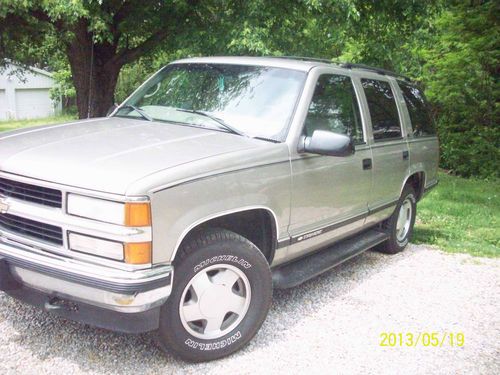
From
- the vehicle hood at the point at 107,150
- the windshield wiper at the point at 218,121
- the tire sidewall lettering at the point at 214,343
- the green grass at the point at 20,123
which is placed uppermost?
the windshield wiper at the point at 218,121

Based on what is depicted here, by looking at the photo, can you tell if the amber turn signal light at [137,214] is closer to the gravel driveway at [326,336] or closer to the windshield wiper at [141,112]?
the gravel driveway at [326,336]

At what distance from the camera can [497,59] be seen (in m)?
13.2

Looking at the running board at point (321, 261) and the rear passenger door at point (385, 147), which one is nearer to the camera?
the running board at point (321, 261)

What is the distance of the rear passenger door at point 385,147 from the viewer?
5.07 meters

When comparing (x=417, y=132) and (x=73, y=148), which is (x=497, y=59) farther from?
(x=73, y=148)

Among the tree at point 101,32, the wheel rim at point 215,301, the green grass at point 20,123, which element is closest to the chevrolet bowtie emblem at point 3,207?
the wheel rim at point 215,301

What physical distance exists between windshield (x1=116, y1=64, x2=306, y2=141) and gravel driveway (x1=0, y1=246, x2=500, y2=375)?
1482 millimetres

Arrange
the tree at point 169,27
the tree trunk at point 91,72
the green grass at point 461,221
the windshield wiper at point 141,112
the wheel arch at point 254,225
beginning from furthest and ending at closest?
the tree trunk at point 91,72 → the tree at point 169,27 → the green grass at point 461,221 → the windshield wiper at point 141,112 → the wheel arch at point 254,225

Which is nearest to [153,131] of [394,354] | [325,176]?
[325,176]

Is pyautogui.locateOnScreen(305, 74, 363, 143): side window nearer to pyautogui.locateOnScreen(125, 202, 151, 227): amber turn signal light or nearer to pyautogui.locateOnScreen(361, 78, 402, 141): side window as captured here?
pyautogui.locateOnScreen(361, 78, 402, 141): side window

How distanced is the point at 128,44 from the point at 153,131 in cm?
880

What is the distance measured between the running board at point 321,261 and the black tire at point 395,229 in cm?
24

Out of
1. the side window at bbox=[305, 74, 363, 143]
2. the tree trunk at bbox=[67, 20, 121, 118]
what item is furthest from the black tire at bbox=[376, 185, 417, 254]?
the tree trunk at bbox=[67, 20, 121, 118]

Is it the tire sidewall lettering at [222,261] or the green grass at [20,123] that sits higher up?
the tire sidewall lettering at [222,261]
